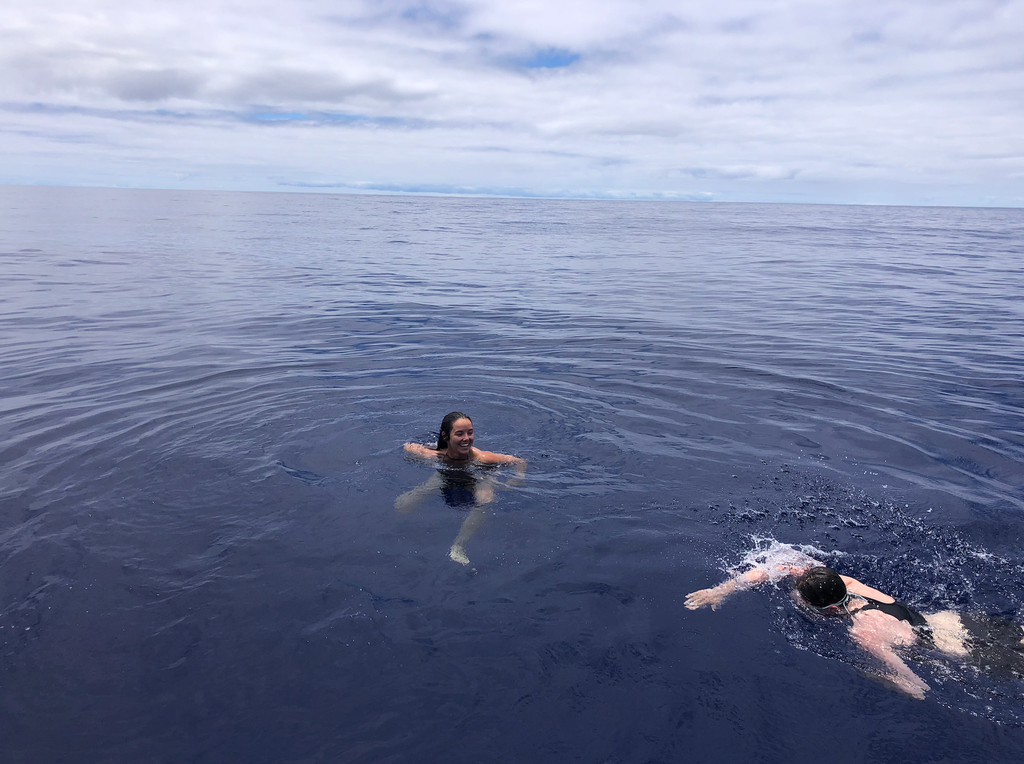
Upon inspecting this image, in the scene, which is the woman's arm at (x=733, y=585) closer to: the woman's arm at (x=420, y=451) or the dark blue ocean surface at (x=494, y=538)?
the dark blue ocean surface at (x=494, y=538)

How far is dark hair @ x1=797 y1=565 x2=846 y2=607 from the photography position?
635 cm

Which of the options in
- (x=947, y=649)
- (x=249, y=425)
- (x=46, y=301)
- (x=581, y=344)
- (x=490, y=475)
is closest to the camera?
(x=947, y=649)

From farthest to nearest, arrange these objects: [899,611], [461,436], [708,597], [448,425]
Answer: [448,425] → [461,436] → [708,597] → [899,611]

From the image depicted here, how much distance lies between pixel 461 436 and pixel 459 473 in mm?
691

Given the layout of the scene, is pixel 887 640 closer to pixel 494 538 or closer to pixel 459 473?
pixel 494 538

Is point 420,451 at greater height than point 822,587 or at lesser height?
lesser

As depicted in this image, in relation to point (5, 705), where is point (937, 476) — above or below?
above

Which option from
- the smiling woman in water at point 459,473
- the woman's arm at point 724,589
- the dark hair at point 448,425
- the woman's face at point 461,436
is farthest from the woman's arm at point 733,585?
the dark hair at point 448,425

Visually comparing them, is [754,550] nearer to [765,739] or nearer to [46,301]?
[765,739]

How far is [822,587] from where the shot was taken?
637cm

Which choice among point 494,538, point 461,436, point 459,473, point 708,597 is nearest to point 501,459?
point 459,473

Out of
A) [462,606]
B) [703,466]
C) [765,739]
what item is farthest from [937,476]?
[462,606]

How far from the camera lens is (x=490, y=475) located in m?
9.31

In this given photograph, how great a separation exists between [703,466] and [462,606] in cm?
454
